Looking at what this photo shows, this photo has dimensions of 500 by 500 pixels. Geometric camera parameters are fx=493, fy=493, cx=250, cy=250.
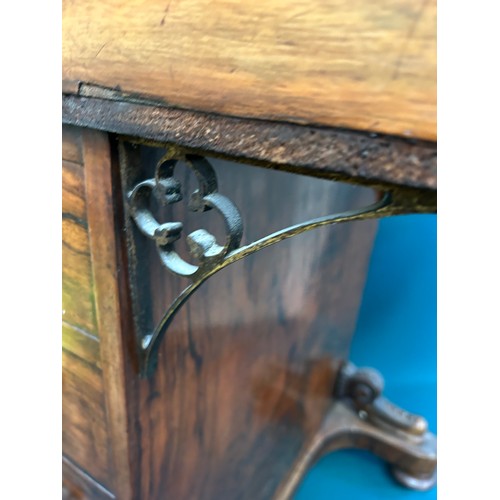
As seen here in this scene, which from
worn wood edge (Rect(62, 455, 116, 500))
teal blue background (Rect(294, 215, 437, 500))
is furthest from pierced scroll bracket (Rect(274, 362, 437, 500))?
worn wood edge (Rect(62, 455, 116, 500))

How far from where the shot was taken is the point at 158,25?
Result: 337 millimetres

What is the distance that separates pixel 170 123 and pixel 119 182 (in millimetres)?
103

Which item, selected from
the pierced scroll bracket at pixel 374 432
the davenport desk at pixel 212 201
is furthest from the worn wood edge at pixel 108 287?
the pierced scroll bracket at pixel 374 432

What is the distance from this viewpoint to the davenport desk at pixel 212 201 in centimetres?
27

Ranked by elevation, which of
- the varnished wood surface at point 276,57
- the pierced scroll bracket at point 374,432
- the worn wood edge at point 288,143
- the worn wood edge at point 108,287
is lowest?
the pierced scroll bracket at point 374,432

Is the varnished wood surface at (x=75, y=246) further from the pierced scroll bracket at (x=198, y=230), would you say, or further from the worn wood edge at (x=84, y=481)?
the worn wood edge at (x=84, y=481)

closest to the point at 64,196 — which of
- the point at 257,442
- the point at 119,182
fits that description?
the point at 119,182

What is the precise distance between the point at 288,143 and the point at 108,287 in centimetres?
26

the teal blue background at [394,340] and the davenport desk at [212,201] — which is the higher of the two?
the davenport desk at [212,201]

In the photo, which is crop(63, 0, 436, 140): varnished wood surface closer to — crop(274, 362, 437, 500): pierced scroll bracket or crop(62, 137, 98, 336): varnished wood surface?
crop(62, 137, 98, 336): varnished wood surface

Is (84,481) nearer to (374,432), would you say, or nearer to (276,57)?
(276,57)

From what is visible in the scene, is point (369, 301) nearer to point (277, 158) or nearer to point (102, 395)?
point (102, 395)

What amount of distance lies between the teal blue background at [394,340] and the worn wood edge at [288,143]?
0.88 meters

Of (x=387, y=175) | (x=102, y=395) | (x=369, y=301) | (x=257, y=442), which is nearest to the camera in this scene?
(x=387, y=175)
